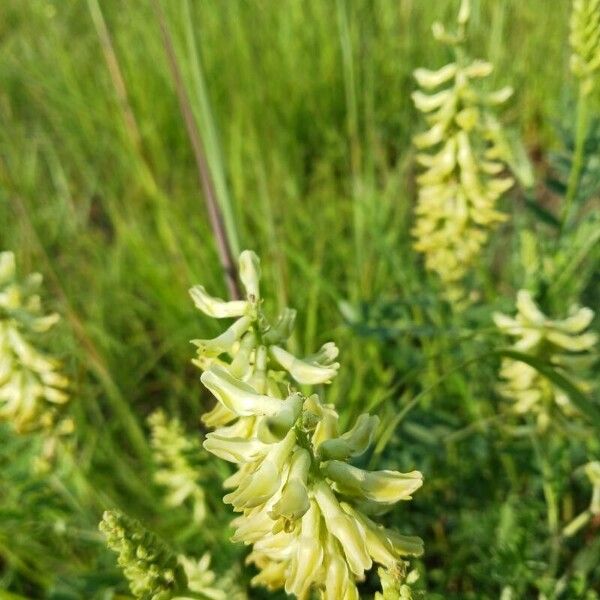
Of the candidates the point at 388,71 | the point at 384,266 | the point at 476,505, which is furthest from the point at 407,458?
the point at 388,71

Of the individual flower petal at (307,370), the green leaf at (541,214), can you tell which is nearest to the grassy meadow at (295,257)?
the green leaf at (541,214)

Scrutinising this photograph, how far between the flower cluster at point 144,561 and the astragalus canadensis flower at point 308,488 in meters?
0.11

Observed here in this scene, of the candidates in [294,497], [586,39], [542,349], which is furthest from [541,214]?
[294,497]

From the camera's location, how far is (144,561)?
89cm

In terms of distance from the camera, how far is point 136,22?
3.49m

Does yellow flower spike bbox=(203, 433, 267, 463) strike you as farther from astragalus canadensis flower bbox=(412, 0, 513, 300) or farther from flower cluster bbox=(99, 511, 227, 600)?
astragalus canadensis flower bbox=(412, 0, 513, 300)

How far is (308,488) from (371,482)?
7 centimetres

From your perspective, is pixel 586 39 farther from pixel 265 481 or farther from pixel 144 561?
pixel 144 561

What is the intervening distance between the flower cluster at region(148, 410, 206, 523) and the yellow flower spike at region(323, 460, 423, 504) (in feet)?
2.41

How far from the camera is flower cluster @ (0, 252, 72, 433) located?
5.23 ft

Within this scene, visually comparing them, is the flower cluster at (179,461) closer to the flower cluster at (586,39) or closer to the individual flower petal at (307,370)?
the individual flower petal at (307,370)

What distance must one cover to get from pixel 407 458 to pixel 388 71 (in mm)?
1835

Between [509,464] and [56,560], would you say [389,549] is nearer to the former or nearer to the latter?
[509,464]

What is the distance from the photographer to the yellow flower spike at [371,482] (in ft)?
2.80
